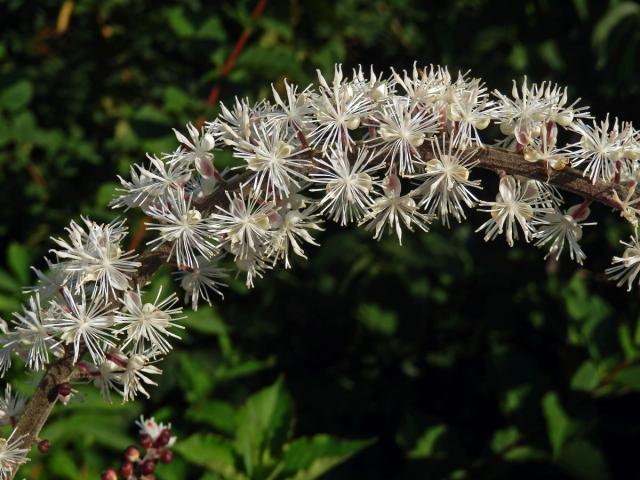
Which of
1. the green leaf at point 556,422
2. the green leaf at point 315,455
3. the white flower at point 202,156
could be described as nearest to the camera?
the white flower at point 202,156

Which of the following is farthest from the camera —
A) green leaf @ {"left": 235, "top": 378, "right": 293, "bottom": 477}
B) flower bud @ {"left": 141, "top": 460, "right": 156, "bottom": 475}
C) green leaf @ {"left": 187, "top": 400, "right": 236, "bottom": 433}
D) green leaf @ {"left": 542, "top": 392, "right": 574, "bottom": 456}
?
green leaf @ {"left": 542, "top": 392, "right": 574, "bottom": 456}

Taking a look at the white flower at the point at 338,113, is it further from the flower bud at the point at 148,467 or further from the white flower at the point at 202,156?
the flower bud at the point at 148,467

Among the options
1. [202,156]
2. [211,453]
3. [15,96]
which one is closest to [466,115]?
[202,156]

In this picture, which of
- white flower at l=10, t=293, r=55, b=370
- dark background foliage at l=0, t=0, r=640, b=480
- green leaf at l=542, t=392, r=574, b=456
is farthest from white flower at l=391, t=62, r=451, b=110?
green leaf at l=542, t=392, r=574, b=456

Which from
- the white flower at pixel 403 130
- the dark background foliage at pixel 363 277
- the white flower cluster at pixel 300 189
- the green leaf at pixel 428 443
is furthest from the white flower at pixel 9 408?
the green leaf at pixel 428 443

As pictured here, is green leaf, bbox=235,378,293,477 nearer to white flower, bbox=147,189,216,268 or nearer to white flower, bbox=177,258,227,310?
white flower, bbox=177,258,227,310

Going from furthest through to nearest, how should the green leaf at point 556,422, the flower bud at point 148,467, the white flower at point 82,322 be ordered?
the green leaf at point 556,422
the flower bud at point 148,467
the white flower at point 82,322

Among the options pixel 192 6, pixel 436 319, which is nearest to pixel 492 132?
pixel 436 319
